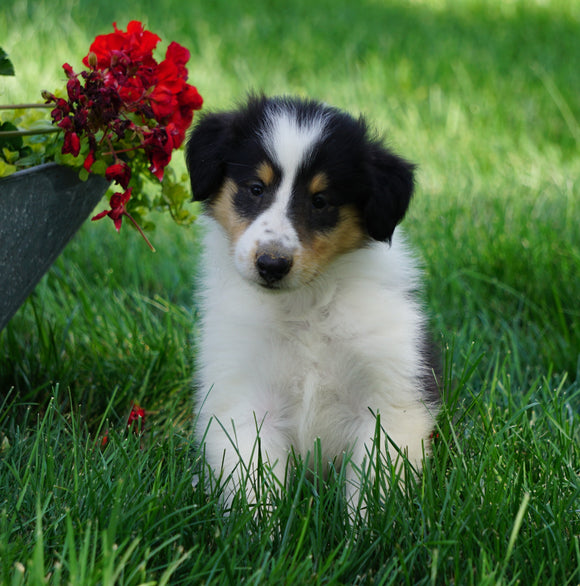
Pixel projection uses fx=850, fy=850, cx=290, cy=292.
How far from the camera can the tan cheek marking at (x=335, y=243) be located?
2479mm

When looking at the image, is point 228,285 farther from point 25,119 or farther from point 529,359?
point 529,359

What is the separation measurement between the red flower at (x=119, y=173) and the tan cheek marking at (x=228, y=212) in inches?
12.7

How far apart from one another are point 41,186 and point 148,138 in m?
0.34

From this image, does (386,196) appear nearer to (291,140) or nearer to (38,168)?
(291,140)

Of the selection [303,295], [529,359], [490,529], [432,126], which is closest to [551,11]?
[432,126]

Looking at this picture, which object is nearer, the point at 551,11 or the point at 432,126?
the point at 432,126

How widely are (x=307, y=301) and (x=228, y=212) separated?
374mm

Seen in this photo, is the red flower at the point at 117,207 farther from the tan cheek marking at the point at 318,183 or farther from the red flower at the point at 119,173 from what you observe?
the tan cheek marking at the point at 318,183

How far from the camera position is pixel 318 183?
253 centimetres

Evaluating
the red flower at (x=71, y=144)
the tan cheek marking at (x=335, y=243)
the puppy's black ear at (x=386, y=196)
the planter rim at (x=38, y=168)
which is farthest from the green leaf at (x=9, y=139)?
the puppy's black ear at (x=386, y=196)

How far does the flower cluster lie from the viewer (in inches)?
96.9

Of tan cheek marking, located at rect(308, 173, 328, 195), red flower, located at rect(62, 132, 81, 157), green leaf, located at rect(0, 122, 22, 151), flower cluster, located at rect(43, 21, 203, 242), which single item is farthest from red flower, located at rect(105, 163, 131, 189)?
tan cheek marking, located at rect(308, 173, 328, 195)

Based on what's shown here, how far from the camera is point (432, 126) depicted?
20.6 ft

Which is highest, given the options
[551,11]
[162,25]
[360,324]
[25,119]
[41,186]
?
[551,11]
